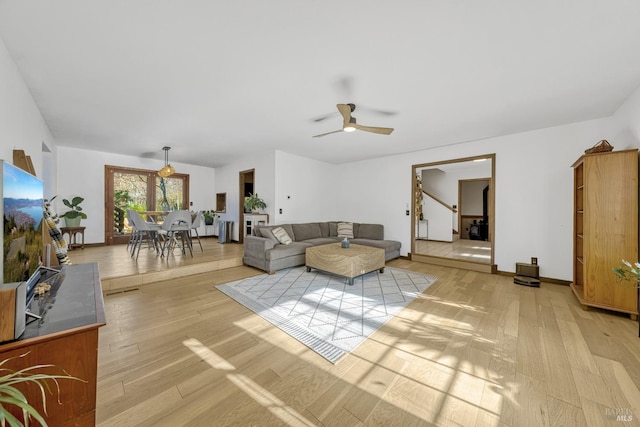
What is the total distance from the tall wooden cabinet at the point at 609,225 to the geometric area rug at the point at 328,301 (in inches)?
71.7

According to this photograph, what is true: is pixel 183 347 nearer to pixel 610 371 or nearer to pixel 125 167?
pixel 610 371

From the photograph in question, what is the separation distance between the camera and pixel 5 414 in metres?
0.54

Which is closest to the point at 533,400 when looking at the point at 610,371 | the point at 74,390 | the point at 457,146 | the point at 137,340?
the point at 610,371

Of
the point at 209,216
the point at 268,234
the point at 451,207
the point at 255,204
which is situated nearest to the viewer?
the point at 268,234

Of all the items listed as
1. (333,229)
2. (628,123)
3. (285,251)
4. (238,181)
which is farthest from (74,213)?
(628,123)

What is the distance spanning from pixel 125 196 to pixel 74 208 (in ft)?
3.31

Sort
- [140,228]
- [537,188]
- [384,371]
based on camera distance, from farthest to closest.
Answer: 1. [140,228]
2. [537,188]
3. [384,371]

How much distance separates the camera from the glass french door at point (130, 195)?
6.13 metres

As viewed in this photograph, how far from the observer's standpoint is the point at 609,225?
2.80 metres

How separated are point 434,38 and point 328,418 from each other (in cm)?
275

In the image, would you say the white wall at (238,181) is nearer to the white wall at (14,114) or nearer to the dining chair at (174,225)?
the dining chair at (174,225)

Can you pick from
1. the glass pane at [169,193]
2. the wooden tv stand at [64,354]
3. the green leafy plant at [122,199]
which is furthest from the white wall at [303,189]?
the wooden tv stand at [64,354]

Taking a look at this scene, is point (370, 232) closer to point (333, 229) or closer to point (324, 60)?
point (333, 229)

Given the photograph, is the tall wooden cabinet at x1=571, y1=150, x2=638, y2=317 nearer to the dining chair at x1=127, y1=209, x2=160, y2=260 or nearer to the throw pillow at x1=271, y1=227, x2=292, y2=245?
the throw pillow at x1=271, y1=227, x2=292, y2=245
